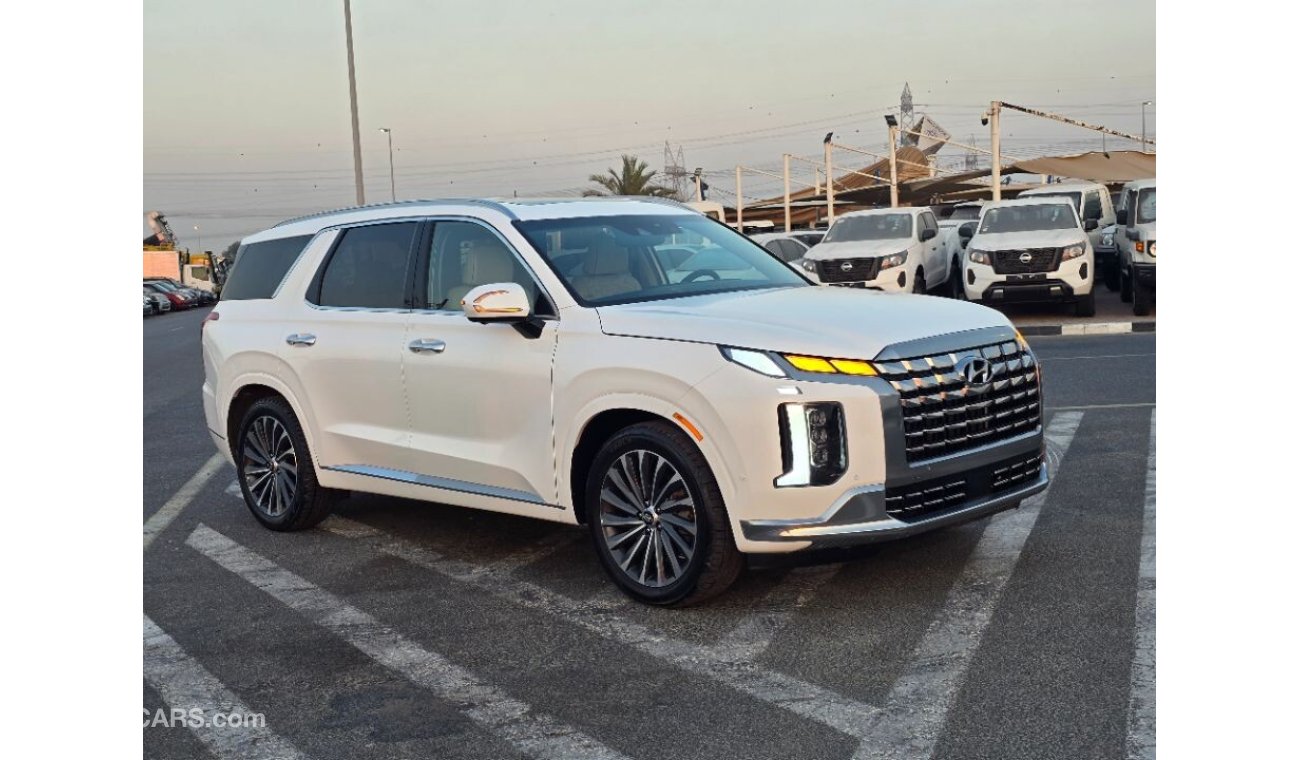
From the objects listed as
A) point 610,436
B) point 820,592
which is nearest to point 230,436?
point 610,436

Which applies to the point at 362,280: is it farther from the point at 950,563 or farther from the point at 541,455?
the point at 950,563

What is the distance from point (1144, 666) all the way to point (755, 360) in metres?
1.74

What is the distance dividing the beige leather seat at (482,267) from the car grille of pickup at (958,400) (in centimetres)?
200

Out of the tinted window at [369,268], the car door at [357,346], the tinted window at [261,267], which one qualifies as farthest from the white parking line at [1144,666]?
the tinted window at [261,267]

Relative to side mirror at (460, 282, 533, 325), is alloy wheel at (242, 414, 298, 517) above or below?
below

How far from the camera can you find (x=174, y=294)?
69.1 metres

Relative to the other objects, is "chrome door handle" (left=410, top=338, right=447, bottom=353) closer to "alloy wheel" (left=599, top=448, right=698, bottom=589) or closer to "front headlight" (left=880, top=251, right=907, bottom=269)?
"alloy wheel" (left=599, top=448, right=698, bottom=589)

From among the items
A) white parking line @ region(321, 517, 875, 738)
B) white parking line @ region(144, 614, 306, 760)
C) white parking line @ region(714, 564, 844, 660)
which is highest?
white parking line @ region(714, 564, 844, 660)

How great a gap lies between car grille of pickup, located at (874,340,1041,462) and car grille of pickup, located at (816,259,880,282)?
54.4 feet

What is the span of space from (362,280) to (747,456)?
280 cm

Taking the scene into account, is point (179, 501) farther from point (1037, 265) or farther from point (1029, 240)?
point (1029, 240)

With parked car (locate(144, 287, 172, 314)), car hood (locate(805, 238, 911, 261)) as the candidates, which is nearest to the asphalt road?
car hood (locate(805, 238, 911, 261))

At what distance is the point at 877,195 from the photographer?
70.4 m

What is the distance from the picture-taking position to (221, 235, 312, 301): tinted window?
7.82m
